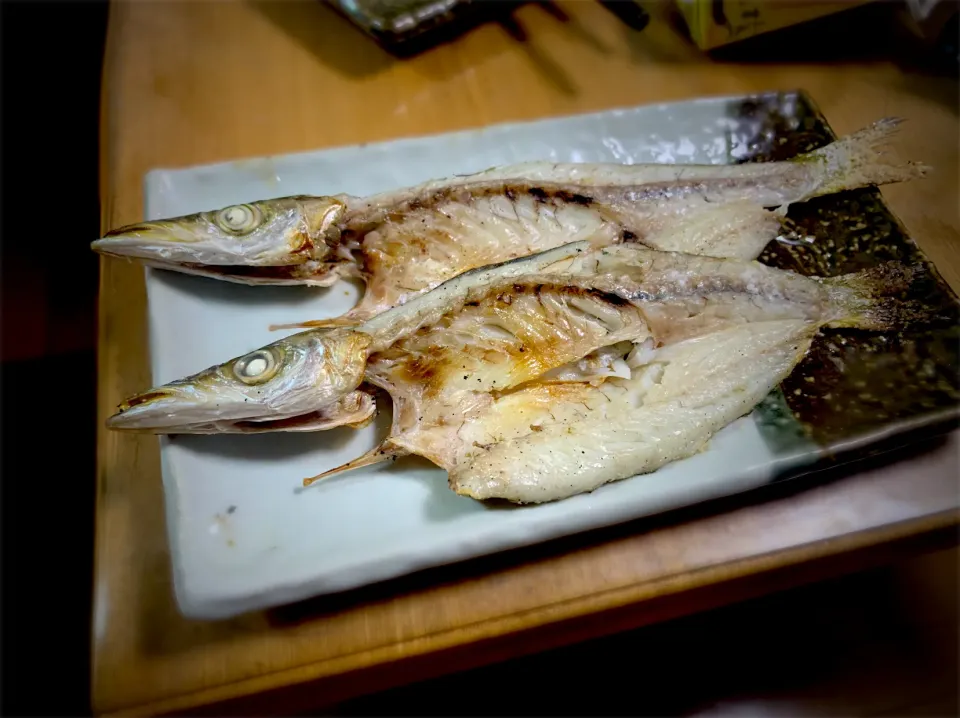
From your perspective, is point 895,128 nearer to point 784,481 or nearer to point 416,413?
point 784,481

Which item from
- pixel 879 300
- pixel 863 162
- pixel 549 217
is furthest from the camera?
pixel 863 162

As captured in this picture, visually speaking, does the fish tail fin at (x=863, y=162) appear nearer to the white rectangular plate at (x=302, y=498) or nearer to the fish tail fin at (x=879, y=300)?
the fish tail fin at (x=879, y=300)

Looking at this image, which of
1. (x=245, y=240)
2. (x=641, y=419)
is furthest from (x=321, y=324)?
(x=641, y=419)

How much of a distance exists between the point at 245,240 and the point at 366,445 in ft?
1.88

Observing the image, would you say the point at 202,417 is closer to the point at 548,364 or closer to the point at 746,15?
the point at 548,364

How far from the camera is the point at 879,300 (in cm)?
157

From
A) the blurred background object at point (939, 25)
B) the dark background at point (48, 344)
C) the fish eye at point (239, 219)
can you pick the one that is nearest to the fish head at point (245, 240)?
the fish eye at point (239, 219)

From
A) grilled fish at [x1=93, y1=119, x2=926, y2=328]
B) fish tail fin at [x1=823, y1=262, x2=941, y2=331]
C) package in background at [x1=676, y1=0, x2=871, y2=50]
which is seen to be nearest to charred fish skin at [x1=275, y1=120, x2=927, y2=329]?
grilled fish at [x1=93, y1=119, x2=926, y2=328]

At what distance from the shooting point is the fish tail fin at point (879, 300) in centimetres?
155

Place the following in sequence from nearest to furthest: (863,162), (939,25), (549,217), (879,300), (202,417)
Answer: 1. (202,417)
2. (879,300)
3. (549,217)
4. (863,162)
5. (939,25)

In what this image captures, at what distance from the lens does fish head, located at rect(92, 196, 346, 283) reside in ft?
5.06

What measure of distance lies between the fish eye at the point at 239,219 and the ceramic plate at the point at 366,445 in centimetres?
18

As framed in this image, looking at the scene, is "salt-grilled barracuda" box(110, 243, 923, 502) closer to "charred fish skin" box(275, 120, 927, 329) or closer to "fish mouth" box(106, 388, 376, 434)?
"fish mouth" box(106, 388, 376, 434)

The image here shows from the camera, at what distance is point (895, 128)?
1.83 metres
